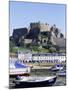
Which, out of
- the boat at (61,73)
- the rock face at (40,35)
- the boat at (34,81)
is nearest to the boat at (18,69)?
the boat at (34,81)

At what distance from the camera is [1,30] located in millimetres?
1861

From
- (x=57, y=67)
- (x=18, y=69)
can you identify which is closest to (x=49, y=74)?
(x=57, y=67)

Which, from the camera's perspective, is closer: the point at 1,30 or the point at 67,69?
the point at 1,30

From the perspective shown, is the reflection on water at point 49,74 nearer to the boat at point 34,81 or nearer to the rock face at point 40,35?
the boat at point 34,81

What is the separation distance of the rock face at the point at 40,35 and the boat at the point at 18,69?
17cm

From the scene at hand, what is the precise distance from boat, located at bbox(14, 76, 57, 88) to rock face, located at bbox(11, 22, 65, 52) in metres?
0.30

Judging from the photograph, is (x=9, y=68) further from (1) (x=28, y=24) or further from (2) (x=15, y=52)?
(1) (x=28, y=24)

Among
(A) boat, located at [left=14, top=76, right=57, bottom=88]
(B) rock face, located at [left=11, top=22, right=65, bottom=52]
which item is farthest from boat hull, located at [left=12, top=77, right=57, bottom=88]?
(B) rock face, located at [left=11, top=22, right=65, bottom=52]

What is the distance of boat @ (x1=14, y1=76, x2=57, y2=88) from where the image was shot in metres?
1.89

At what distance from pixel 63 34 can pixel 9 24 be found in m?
0.49

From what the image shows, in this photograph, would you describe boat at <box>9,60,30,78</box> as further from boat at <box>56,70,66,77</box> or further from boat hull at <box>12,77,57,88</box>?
boat at <box>56,70,66,77</box>

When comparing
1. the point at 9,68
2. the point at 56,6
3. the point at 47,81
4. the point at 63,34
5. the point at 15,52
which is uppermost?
the point at 56,6

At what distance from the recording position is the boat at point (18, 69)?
187 cm

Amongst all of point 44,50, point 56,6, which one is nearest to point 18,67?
point 44,50
